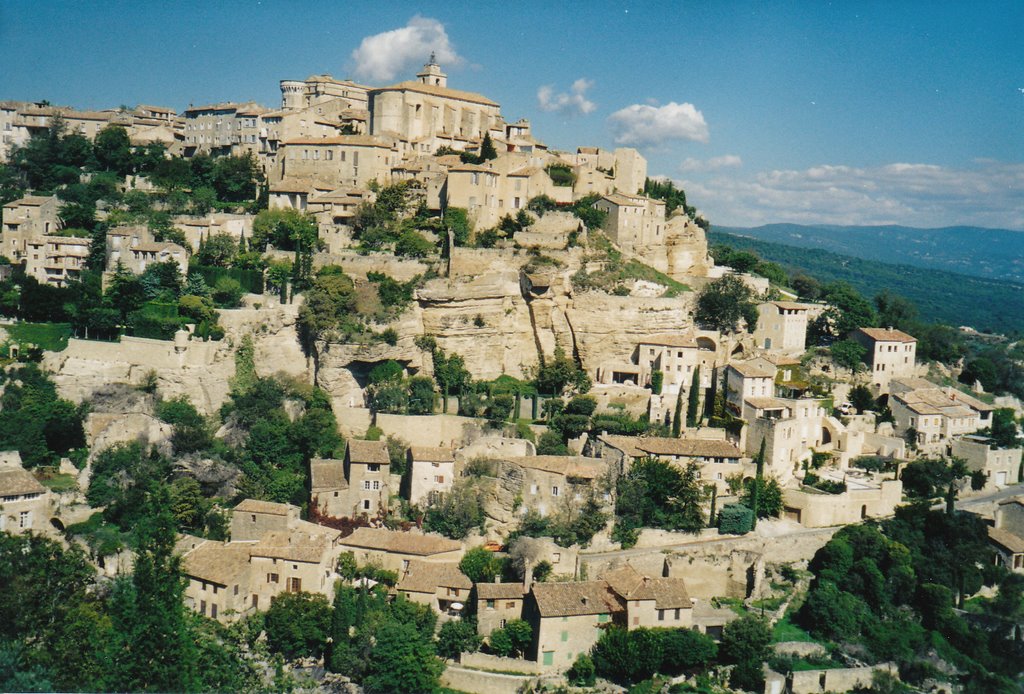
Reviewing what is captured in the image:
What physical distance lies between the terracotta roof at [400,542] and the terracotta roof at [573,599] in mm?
2805

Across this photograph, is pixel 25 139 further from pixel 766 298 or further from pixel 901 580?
pixel 901 580

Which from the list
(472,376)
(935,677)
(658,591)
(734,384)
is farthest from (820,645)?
(472,376)

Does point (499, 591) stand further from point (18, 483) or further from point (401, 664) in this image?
point (18, 483)

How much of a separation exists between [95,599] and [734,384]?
59.8 feet

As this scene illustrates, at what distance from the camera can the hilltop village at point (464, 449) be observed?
71.9ft

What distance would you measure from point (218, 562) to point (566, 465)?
8.95 metres

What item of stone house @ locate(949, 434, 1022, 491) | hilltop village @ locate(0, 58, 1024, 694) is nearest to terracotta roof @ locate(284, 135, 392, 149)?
hilltop village @ locate(0, 58, 1024, 694)

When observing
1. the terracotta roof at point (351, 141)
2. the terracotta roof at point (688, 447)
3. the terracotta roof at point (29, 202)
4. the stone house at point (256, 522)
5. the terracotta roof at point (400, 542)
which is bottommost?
the terracotta roof at point (400, 542)

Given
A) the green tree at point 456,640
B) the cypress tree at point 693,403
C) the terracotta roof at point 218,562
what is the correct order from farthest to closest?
the cypress tree at point 693,403, the terracotta roof at point 218,562, the green tree at point 456,640

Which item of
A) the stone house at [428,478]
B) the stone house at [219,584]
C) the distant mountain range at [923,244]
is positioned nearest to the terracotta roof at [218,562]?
the stone house at [219,584]

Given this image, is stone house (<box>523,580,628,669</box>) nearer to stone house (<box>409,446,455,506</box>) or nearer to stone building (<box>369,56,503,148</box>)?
stone house (<box>409,446,455,506</box>)

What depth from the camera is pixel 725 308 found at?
3247cm

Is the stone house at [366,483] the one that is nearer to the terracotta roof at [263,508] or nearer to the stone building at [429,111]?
the terracotta roof at [263,508]

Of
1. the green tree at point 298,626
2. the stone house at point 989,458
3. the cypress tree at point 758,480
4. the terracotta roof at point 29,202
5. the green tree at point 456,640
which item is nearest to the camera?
the green tree at point 298,626
